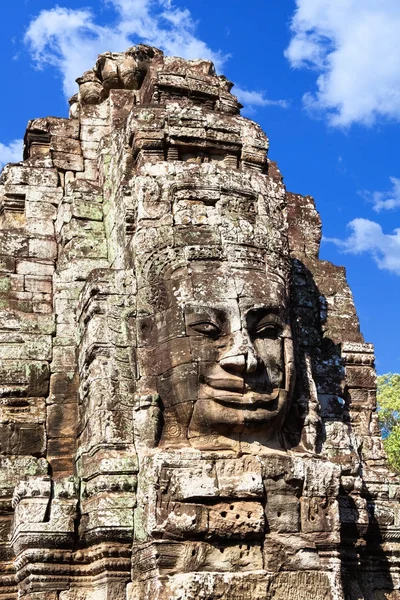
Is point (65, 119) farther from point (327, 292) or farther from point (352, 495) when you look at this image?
point (352, 495)

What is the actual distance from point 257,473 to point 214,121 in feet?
13.5

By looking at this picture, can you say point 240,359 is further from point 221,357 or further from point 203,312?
point 203,312

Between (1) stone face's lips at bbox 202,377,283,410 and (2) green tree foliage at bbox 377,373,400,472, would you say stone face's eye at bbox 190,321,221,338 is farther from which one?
(2) green tree foliage at bbox 377,373,400,472

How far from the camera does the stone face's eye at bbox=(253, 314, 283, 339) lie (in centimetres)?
823

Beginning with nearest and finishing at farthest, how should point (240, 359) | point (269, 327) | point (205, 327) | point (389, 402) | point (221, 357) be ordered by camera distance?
1. point (240, 359)
2. point (221, 357)
3. point (205, 327)
4. point (269, 327)
5. point (389, 402)

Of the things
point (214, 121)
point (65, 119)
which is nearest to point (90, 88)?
point (65, 119)

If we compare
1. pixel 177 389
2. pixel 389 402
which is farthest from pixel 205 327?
pixel 389 402

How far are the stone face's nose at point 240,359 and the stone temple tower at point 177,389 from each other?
0.02 m

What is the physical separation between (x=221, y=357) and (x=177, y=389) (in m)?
0.51

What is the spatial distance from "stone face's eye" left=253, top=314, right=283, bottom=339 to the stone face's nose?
395 millimetres

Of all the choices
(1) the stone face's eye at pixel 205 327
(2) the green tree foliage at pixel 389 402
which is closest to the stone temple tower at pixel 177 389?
(1) the stone face's eye at pixel 205 327

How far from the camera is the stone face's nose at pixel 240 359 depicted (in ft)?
25.4

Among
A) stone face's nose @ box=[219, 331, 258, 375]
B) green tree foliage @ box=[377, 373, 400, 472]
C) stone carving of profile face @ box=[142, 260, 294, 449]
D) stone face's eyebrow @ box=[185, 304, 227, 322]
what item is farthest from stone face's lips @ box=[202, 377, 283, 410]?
green tree foliage @ box=[377, 373, 400, 472]

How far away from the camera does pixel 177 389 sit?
25.8 feet
